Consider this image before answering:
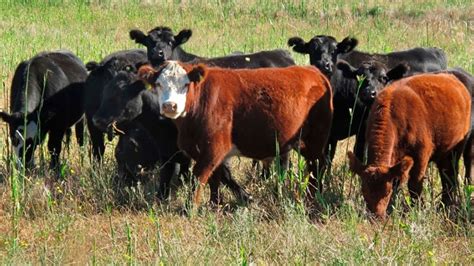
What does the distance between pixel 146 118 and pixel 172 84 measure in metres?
1.13

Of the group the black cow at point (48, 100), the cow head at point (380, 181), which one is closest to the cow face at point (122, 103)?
the black cow at point (48, 100)

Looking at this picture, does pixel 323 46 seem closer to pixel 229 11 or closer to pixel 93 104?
Answer: pixel 93 104

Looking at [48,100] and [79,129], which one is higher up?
[48,100]

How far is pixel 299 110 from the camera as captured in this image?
9.05 m

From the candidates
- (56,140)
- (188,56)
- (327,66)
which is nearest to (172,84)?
(56,140)

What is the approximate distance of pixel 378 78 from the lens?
33.1ft

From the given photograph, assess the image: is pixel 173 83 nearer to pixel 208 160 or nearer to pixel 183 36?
pixel 208 160

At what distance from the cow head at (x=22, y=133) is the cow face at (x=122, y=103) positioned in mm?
1045

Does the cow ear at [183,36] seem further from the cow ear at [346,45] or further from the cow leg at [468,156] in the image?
the cow leg at [468,156]

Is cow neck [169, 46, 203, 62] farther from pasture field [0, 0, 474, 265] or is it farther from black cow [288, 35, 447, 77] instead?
pasture field [0, 0, 474, 265]

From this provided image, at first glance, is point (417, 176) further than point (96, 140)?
No

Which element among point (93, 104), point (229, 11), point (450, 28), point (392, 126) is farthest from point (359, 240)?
point (229, 11)

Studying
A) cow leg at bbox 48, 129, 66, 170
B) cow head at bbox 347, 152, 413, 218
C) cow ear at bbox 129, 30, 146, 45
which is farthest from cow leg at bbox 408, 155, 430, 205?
cow ear at bbox 129, 30, 146, 45

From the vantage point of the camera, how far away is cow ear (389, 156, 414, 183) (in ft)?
25.9
